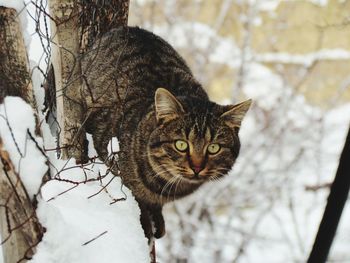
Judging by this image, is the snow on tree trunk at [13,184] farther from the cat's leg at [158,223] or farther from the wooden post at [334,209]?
the cat's leg at [158,223]

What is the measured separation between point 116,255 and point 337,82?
8.39m

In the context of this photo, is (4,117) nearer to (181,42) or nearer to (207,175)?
(207,175)

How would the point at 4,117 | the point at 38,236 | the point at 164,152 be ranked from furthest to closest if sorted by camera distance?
the point at 164,152 < the point at 38,236 < the point at 4,117

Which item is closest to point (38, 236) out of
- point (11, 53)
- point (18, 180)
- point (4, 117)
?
point (18, 180)

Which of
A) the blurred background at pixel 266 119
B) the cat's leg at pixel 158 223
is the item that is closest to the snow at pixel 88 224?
the cat's leg at pixel 158 223

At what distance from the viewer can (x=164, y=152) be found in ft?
8.21

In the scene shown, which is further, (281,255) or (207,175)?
(281,255)

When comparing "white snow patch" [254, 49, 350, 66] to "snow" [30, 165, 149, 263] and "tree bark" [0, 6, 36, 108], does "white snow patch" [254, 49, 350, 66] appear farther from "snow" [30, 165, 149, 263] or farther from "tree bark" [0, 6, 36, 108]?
"tree bark" [0, 6, 36, 108]

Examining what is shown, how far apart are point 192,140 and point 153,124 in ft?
0.79

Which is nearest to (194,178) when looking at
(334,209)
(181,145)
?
(181,145)

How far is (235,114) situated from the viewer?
8.38ft


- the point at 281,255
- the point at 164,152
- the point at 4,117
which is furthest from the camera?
the point at 281,255

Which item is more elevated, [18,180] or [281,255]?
[18,180]

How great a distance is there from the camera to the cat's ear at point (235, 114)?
8.27 ft
